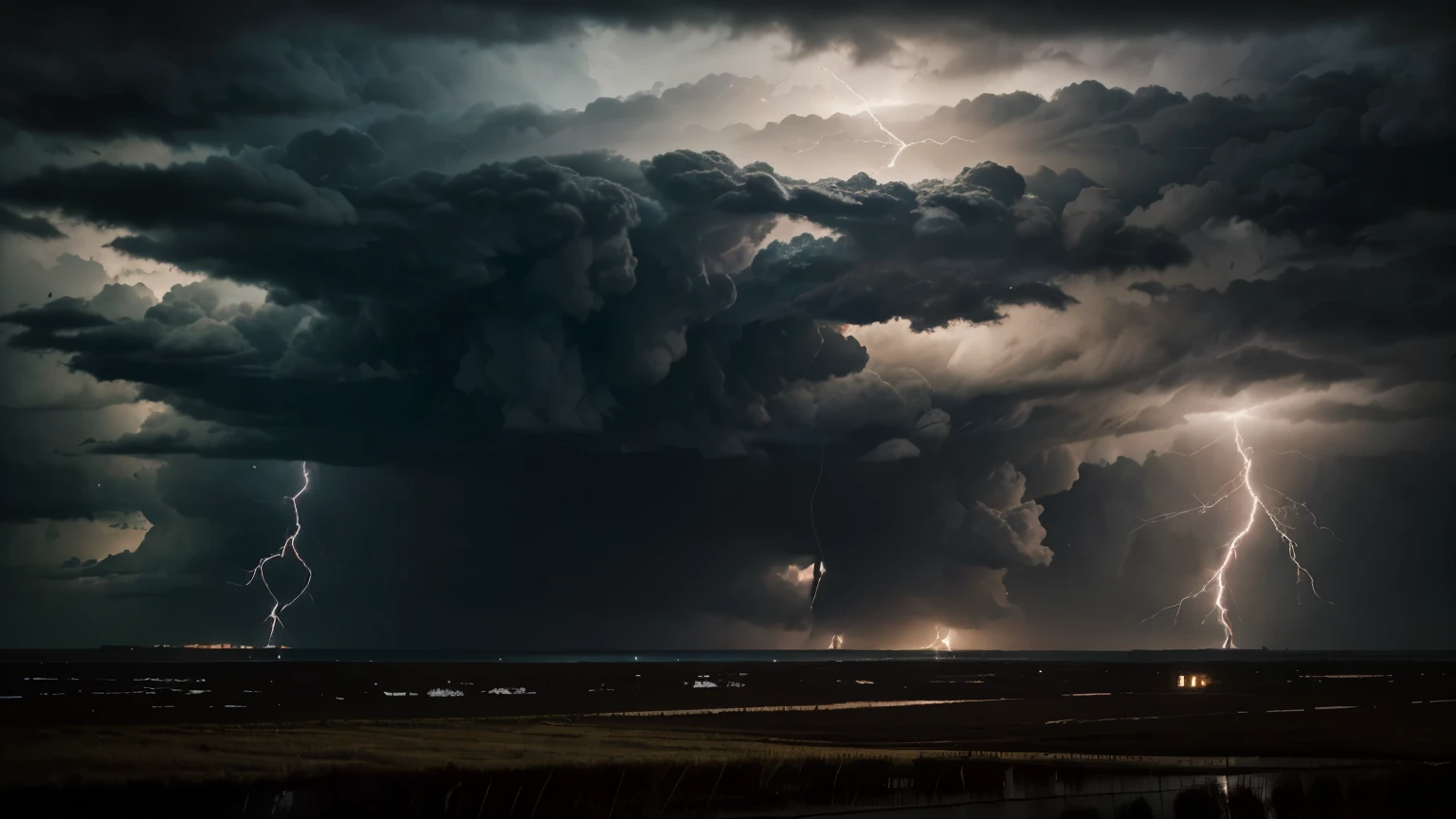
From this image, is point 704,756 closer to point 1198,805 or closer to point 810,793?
point 810,793

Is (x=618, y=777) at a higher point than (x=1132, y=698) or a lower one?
lower

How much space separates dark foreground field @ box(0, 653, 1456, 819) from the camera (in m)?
45.6

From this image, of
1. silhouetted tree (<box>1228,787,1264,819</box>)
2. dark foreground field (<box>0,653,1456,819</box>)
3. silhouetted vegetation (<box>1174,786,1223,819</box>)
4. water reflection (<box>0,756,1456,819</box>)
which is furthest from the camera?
silhouetted vegetation (<box>1174,786,1223,819</box>)

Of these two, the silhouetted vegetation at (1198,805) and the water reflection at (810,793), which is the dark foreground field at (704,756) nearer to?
the water reflection at (810,793)

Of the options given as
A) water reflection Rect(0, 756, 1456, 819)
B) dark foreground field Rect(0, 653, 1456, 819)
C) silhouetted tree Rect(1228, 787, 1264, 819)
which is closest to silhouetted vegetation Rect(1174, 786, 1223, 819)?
water reflection Rect(0, 756, 1456, 819)

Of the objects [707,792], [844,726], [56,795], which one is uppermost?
[844,726]

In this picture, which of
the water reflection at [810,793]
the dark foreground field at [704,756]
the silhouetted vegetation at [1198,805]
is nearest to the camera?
the water reflection at [810,793]

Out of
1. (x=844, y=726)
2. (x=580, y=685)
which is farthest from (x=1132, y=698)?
(x=580, y=685)

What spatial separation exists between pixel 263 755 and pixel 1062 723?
58310 mm

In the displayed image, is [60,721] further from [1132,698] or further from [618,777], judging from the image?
[1132,698]

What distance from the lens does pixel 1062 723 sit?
8725 cm

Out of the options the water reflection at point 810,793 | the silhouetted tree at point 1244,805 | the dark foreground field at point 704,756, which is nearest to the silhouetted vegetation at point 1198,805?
the water reflection at point 810,793

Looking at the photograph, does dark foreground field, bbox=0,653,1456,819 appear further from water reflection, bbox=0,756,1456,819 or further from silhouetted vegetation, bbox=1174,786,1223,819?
silhouetted vegetation, bbox=1174,786,1223,819

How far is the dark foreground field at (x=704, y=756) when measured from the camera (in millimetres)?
45625
